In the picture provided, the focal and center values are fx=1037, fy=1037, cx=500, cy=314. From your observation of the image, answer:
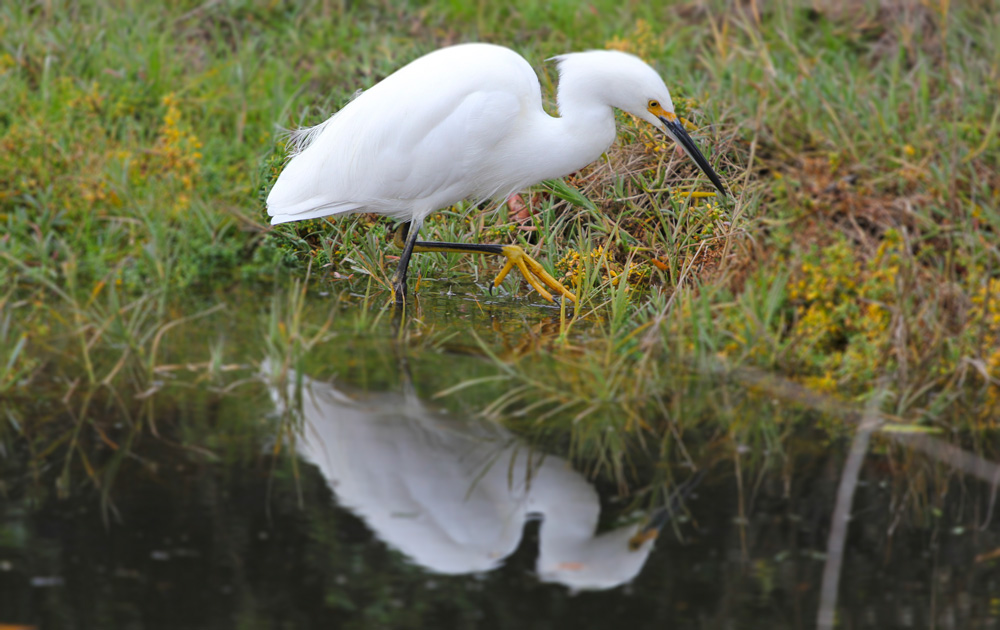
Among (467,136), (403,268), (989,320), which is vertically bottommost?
(403,268)

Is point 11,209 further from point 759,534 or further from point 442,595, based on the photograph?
point 759,534

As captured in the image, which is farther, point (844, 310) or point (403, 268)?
point (403, 268)

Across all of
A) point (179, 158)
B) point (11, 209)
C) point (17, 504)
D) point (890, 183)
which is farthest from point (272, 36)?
point (17, 504)

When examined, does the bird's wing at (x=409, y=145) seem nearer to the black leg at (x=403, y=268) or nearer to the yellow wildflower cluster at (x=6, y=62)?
the black leg at (x=403, y=268)

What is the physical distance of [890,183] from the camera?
3.74 meters

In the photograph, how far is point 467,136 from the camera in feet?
10.8

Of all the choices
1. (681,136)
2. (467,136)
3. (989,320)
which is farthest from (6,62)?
(989,320)

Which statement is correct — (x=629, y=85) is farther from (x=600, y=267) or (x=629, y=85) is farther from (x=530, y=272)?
(x=530, y=272)

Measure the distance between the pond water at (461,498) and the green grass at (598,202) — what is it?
83 millimetres

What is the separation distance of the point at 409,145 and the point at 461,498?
1386mm

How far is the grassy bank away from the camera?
9.61 ft

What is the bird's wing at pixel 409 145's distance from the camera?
328 cm

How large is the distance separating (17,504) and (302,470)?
2.05 ft

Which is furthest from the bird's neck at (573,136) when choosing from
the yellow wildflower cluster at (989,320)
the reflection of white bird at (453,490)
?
the yellow wildflower cluster at (989,320)
